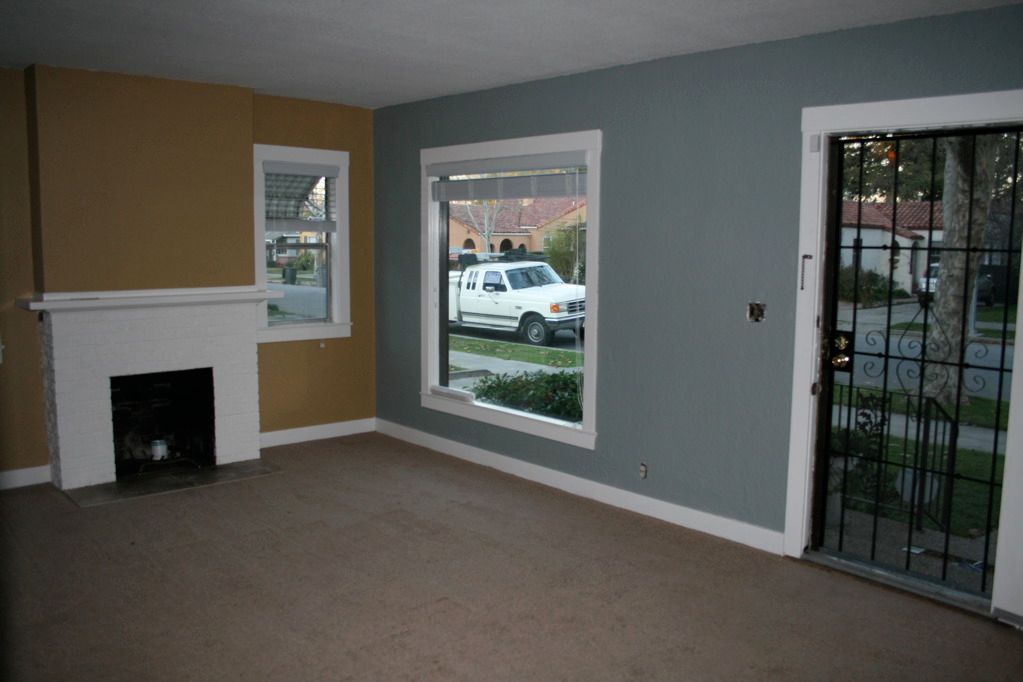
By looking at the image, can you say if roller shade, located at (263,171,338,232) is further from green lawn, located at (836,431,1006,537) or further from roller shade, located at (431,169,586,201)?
green lawn, located at (836,431,1006,537)

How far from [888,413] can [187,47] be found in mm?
3940

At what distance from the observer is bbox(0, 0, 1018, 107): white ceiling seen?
346cm

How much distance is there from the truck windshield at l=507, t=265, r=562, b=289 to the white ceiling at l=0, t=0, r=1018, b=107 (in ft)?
3.90

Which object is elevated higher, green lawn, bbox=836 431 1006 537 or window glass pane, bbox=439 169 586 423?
window glass pane, bbox=439 169 586 423

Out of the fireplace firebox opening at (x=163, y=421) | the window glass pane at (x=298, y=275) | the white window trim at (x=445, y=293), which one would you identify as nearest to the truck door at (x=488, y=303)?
the white window trim at (x=445, y=293)

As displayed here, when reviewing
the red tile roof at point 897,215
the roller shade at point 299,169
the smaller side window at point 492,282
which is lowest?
the smaller side window at point 492,282

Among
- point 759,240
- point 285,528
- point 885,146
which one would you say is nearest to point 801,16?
point 885,146

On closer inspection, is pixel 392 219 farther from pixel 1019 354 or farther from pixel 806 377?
pixel 1019 354

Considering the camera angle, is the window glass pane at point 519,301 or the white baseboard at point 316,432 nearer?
the window glass pane at point 519,301

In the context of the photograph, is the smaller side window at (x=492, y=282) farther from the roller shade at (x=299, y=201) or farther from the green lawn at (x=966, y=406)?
the green lawn at (x=966, y=406)

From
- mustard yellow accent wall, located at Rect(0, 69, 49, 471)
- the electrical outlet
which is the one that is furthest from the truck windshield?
mustard yellow accent wall, located at Rect(0, 69, 49, 471)

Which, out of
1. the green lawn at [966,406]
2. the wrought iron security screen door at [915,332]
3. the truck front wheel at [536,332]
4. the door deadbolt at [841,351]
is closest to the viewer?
the wrought iron security screen door at [915,332]

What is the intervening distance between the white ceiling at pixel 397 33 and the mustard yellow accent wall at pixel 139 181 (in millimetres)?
191

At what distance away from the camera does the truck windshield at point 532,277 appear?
5.34 meters
